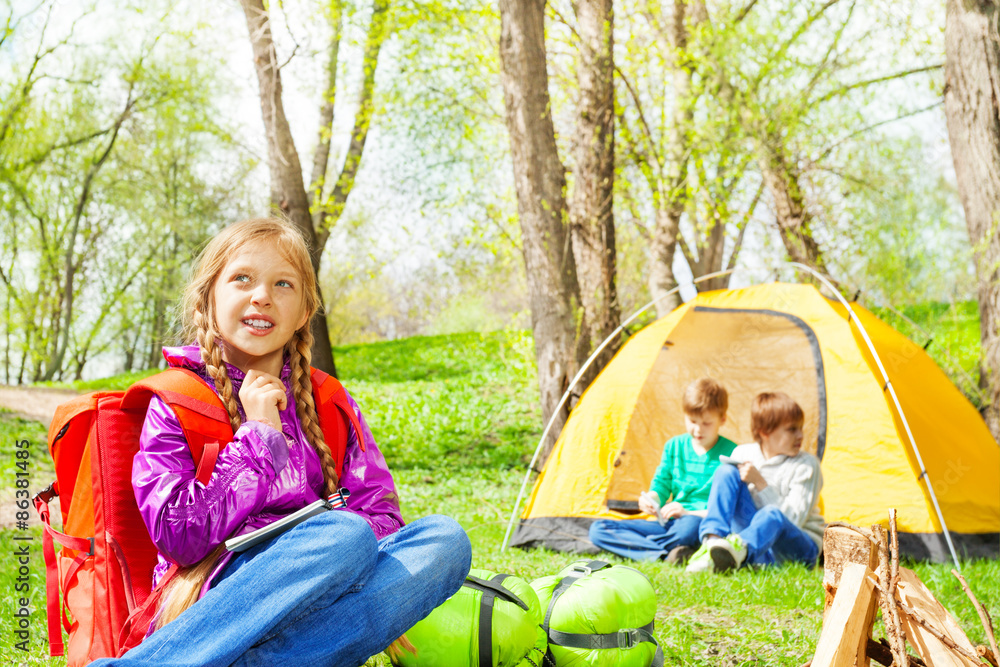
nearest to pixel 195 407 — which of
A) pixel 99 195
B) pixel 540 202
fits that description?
pixel 540 202

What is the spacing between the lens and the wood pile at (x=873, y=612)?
153 centimetres

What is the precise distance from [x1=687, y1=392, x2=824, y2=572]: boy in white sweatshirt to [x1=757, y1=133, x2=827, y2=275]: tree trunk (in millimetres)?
3127

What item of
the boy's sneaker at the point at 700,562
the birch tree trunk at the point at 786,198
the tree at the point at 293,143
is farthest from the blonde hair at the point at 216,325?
the birch tree trunk at the point at 786,198

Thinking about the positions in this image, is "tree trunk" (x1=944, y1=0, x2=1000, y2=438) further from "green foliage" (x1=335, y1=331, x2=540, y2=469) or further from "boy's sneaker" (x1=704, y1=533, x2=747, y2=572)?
"green foliage" (x1=335, y1=331, x2=540, y2=469)

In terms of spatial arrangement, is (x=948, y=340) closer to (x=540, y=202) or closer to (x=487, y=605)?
(x=540, y=202)

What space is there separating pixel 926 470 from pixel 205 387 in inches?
135

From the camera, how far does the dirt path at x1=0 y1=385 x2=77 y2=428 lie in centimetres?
866

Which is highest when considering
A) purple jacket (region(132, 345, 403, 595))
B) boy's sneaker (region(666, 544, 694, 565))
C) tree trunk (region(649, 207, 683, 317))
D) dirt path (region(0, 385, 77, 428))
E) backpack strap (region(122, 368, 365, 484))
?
tree trunk (region(649, 207, 683, 317))

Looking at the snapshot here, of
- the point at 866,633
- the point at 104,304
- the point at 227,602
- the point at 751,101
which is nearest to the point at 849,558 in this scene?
the point at 866,633

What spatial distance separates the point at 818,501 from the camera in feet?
13.0

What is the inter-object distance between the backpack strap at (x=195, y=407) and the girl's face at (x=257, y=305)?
0.53ft

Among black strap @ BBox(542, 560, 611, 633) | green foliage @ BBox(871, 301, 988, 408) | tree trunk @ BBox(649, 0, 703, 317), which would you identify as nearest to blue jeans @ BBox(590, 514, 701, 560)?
black strap @ BBox(542, 560, 611, 633)

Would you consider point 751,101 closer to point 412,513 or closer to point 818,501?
point 818,501

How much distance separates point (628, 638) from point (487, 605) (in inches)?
17.4
